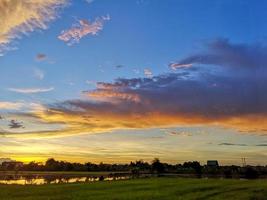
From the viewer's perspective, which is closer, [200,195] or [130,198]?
[130,198]

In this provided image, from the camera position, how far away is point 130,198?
43.6m

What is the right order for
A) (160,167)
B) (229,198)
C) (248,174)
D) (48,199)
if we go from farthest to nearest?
1. (160,167)
2. (248,174)
3. (229,198)
4. (48,199)

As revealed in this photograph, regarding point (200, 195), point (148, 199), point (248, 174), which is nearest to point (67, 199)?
point (148, 199)

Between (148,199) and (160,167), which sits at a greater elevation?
(160,167)

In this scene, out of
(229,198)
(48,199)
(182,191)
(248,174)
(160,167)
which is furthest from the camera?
(160,167)

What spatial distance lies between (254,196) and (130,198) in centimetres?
1409

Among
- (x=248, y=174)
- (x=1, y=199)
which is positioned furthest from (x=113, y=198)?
(x=248, y=174)

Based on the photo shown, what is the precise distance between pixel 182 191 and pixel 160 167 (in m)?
137

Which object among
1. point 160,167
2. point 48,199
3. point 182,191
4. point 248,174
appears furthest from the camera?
point 160,167

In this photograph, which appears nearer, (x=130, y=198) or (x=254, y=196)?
(x=130, y=198)

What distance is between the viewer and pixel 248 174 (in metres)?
126

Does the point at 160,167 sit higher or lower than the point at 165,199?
higher

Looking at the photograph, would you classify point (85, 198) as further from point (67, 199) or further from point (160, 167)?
point (160, 167)

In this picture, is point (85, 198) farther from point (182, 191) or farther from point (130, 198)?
point (182, 191)
